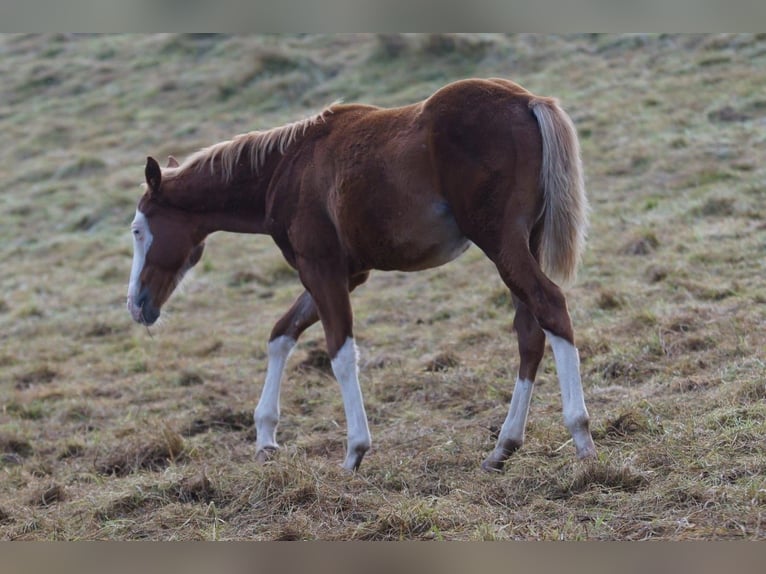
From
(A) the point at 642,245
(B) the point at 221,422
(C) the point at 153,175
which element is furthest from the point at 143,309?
(A) the point at 642,245

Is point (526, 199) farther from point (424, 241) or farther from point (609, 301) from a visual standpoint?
point (609, 301)

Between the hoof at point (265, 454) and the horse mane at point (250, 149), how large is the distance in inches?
67.9

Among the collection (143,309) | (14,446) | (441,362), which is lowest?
(14,446)

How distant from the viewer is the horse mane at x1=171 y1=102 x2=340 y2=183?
18.5ft

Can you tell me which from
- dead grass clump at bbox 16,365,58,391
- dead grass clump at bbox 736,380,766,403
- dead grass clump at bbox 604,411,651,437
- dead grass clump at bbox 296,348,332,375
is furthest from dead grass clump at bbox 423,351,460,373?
dead grass clump at bbox 16,365,58,391

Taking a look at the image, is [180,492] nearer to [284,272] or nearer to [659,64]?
[284,272]

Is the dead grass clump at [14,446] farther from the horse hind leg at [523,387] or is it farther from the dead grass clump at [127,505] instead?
the horse hind leg at [523,387]

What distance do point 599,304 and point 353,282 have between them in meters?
2.95

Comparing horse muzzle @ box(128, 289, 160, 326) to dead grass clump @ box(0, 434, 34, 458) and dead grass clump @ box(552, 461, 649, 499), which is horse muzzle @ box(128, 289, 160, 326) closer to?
dead grass clump @ box(0, 434, 34, 458)

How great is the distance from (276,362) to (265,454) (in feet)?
2.08

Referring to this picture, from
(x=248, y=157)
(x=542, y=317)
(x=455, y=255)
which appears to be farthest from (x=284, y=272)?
(x=542, y=317)

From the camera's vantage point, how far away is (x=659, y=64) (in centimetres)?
1516

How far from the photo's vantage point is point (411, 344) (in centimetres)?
808

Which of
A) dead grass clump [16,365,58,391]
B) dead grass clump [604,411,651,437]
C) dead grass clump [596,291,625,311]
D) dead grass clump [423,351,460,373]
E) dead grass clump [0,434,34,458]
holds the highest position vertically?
dead grass clump [604,411,651,437]
